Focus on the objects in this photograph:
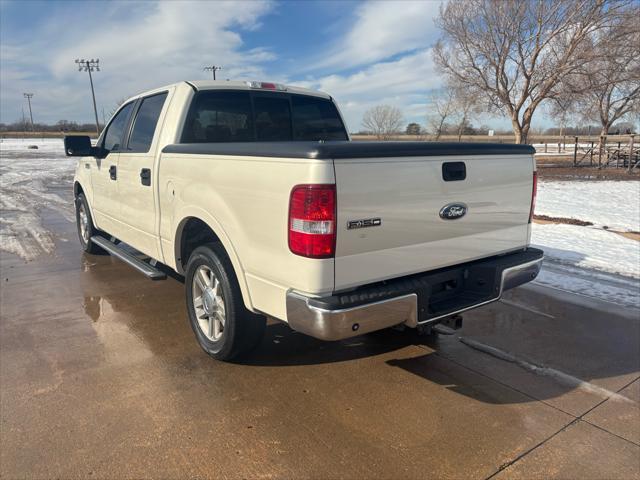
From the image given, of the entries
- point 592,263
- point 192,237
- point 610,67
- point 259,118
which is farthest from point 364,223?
point 610,67

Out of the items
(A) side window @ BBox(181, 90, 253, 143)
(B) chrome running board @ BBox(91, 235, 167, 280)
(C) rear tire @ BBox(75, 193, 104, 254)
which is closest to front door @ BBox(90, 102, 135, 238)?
(B) chrome running board @ BBox(91, 235, 167, 280)

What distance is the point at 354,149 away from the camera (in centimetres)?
257

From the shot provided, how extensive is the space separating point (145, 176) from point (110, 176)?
1.23m

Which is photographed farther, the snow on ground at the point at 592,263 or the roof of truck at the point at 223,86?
the snow on ground at the point at 592,263

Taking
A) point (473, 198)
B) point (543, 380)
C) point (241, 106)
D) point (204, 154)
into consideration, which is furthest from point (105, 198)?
point (543, 380)

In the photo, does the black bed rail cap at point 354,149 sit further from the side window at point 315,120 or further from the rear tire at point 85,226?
the rear tire at point 85,226

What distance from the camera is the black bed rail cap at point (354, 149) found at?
8.24 feet

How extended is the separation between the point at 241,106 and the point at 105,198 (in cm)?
213

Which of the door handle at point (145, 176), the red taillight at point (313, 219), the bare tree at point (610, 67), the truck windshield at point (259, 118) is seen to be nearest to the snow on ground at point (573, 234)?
the truck windshield at point (259, 118)

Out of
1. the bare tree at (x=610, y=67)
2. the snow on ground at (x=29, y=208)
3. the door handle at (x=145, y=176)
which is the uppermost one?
the bare tree at (x=610, y=67)

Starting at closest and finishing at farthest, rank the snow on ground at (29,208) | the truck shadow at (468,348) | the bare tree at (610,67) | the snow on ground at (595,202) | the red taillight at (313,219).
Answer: the red taillight at (313,219)
the truck shadow at (468,348)
the snow on ground at (29,208)
the snow on ground at (595,202)
the bare tree at (610,67)

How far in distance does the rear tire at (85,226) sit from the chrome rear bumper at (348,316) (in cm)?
470

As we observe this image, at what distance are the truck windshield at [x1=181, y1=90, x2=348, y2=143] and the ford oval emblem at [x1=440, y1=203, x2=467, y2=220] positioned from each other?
7.09 ft

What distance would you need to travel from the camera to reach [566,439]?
2795 mm
